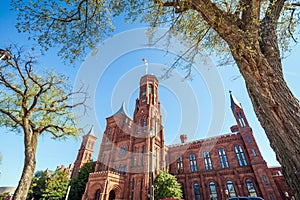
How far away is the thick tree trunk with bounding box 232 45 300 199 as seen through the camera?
1849 mm

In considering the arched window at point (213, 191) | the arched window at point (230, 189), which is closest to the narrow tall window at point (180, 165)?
the arched window at point (213, 191)

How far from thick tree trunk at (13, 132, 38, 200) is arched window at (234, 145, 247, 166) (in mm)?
26602

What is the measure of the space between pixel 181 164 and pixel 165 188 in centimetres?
1009

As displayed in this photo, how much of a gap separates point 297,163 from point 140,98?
32.2 m

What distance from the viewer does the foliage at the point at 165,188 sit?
18.3m

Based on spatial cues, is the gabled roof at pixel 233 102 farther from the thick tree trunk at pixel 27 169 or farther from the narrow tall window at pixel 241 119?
the thick tree trunk at pixel 27 169

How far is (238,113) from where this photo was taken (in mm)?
25734

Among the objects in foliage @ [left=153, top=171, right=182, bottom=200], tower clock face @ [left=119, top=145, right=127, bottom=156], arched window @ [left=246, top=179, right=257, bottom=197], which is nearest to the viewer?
foliage @ [left=153, top=171, right=182, bottom=200]

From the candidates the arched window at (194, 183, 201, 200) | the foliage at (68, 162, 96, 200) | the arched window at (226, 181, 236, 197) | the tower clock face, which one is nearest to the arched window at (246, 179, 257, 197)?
the arched window at (226, 181, 236, 197)

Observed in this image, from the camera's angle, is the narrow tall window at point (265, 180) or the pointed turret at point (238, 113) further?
the pointed turret at point (238, 113)

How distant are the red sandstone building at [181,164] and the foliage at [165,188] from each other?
97 cm

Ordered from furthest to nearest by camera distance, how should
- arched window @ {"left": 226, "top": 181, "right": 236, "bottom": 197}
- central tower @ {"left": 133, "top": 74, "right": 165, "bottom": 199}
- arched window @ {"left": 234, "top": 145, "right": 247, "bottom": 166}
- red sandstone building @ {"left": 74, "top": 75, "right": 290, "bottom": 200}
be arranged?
arched window @ {"left": 234, "top": 145, "right": 247, "bottom": 166} → arched window @ {"left": 226, "top": 181, "right": 236, "bottom": 197} → central tower @ {"left": 133, "top": 74, "right": 165, "bottom": 199} → red sandstone building @ {"left": 74, "top": 75, "right": 290, "bottom": 200}

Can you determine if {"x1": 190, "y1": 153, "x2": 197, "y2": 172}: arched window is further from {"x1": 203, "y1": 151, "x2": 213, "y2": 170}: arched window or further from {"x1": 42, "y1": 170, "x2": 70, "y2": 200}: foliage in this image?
{"x1": 42, "y1": 170, "x2": 70, "y2": 200}: foliage

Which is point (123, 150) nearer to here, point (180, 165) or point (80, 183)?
point (80, 183)
